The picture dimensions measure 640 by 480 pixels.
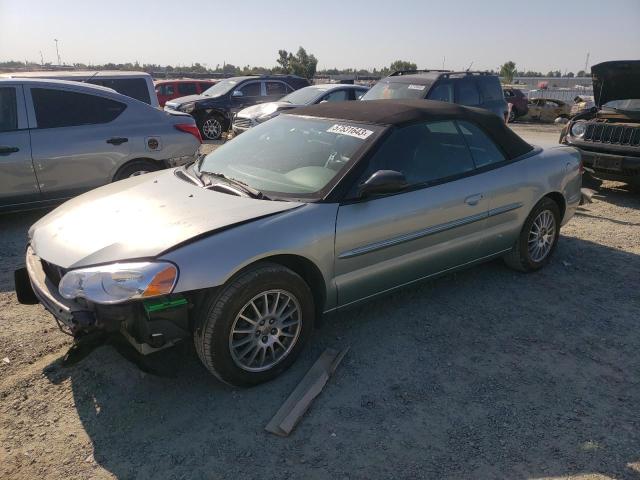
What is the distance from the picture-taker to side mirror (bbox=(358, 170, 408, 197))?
3080mm

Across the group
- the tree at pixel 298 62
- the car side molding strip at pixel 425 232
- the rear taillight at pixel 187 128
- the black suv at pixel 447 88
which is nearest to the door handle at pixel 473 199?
the car side molding strip at pixel 425 232

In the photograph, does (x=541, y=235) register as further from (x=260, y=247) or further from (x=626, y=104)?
(x=626, y=104)

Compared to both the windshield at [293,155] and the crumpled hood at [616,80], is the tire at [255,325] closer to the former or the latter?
the windshield at [293,155]

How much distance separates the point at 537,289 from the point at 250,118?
8222 millimetres

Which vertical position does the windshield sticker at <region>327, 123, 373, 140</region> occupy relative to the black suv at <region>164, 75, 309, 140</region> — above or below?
above

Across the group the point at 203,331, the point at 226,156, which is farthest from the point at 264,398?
the point at 226,156

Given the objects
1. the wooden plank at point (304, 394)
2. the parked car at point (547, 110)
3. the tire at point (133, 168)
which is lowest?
the parked car at point (547, 110)

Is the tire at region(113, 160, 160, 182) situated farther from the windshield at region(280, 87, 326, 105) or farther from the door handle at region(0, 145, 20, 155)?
the windshield at region(280, 87, 326, 105)

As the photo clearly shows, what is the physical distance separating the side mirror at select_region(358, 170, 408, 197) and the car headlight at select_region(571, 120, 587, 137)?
19.9 feet

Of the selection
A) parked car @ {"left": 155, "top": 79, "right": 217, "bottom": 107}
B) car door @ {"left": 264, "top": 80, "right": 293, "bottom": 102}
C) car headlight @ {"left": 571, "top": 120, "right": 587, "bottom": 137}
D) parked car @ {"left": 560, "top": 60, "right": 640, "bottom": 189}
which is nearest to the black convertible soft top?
parked car @ {"left": 560, "top": 60, "right": 640, "bottom": 189}

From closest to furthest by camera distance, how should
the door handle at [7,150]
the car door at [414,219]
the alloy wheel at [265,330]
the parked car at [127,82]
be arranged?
the alloy wheel at [265,330], the car door at [414,219], the door handle at [7,150], the parked car at [127,82]

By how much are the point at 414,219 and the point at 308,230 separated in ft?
2.92

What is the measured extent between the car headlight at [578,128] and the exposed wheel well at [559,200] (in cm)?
382

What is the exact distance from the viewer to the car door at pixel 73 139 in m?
5.49
